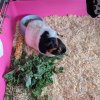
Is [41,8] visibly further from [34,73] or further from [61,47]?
[34,73]

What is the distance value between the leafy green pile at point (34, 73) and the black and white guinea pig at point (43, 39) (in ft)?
0.23

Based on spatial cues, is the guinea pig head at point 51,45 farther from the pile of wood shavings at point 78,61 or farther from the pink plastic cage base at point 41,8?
the pink plastic cage base at point 41,8

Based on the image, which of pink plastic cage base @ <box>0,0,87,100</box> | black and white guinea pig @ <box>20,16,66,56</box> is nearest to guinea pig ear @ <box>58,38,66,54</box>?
black and white guinea pig @ <box>20,16,66,56</box>

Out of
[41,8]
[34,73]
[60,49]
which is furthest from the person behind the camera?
[41,8]

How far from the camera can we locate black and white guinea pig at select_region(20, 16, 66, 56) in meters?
1.54

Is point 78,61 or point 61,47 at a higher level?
point 61,47

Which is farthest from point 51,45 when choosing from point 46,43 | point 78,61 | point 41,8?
point 41,8

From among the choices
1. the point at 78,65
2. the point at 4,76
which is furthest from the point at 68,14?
the point at 4,76

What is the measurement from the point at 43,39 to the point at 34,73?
0.93 feet

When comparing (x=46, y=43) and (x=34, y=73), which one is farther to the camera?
(x=46, y=43)

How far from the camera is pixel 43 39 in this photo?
159 cm

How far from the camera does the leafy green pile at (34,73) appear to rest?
1397 mm

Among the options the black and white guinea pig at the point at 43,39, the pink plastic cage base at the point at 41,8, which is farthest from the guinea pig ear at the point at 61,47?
the pink plastic cage base at the point at 41,8

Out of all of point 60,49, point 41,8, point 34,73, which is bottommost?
point 34,73
